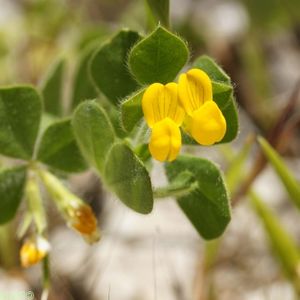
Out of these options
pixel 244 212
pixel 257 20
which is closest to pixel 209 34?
pixel 257 20

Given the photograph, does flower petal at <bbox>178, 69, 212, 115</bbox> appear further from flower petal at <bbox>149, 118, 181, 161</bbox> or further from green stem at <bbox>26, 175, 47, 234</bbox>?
green stem at <bbox>26, 175, 47, 234</bbox>

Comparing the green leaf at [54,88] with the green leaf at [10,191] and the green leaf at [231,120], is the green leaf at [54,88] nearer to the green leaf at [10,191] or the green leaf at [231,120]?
the green leaf at [10,191]

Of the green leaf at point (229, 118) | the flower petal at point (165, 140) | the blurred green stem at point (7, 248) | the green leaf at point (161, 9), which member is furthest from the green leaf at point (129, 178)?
the blurred green stem at point (7, 248)

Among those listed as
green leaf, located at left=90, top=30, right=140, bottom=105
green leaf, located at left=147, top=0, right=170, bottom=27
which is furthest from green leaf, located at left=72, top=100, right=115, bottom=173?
green leaf, located at left=147, top=0, right=170, bottom=27

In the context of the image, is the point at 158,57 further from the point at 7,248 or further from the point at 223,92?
the point at 7,248

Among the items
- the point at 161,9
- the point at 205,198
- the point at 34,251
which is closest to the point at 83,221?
the point at 34,251
